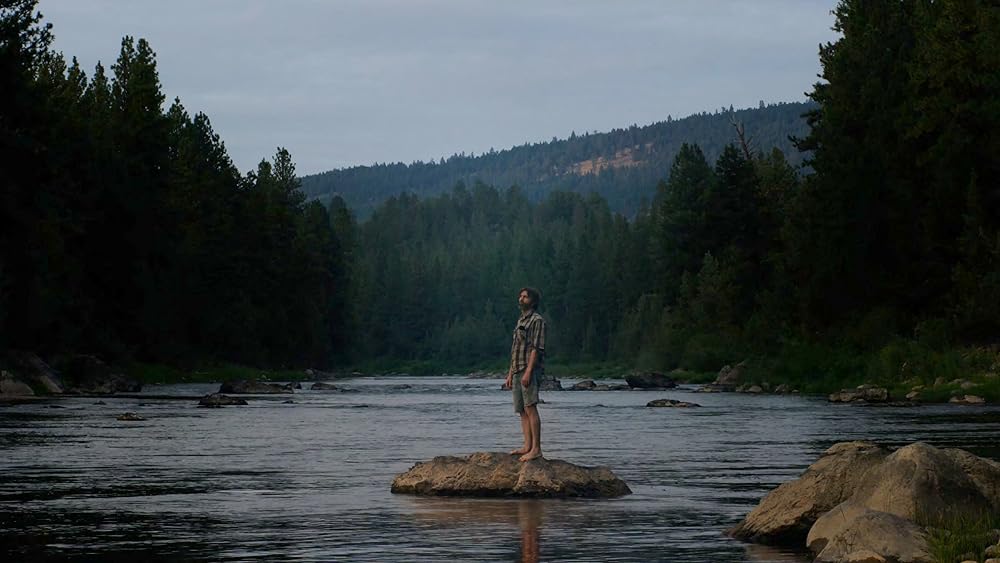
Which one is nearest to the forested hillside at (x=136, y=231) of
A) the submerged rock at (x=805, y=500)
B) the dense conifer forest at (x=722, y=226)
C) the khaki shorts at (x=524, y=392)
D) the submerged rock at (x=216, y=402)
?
the dense conifer forest at (x=722, y=226)

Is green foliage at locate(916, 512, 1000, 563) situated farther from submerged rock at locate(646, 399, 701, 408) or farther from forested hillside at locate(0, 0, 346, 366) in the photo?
forested hillside at locate(0, 0, 346, 366)

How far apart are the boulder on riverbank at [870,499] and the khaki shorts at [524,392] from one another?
501cm

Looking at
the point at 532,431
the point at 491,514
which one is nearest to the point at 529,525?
the point at 491,514

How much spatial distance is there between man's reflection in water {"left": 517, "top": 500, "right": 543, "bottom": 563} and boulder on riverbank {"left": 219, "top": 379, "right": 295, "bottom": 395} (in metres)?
59.3

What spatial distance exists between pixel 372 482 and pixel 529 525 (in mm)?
6178

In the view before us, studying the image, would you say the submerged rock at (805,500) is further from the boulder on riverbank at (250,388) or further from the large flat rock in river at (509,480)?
the boulder on riverbank at (250,388)

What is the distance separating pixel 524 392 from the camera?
66.6 feet

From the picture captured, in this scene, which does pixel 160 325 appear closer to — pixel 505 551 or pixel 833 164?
pixel 833 164

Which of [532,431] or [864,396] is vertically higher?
[532,431]

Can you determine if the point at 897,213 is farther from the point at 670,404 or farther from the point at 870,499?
the point at 870,499

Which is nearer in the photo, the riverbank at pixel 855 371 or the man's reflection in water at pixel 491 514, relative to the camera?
the man's reflection in water at pixel 491 514

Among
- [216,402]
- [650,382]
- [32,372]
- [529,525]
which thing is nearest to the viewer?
[529,525]

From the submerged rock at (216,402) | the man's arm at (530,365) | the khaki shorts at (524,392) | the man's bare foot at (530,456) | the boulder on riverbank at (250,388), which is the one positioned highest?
the man's arm at (530,365)

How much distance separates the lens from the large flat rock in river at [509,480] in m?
19.4
